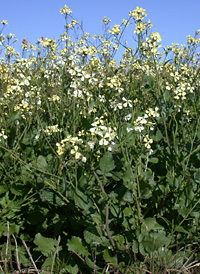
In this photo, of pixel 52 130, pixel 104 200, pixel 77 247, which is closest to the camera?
pixel 104 200

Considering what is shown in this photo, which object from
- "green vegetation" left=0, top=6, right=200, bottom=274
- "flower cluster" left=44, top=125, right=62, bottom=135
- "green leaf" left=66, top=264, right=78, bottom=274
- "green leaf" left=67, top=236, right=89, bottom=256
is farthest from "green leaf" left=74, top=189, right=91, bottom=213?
"flower cluster" left=44, top=125, right=62, bottom=135

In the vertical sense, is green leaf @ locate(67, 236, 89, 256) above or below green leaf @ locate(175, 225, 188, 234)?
below

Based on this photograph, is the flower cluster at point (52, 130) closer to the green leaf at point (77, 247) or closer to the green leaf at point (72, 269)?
the green leaf at point (77, 247)

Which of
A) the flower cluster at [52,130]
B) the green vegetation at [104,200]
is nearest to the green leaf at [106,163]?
the green vegetation at [104,200]

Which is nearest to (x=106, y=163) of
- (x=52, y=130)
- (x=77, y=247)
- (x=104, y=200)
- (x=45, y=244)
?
(x=104, y=200)

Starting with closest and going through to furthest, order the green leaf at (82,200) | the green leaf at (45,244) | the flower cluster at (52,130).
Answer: the green leaf at (82,200) < the green leaf at (45,244) < the flower cluster at (52,130)

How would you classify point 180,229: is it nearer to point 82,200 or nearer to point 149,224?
point 149,224

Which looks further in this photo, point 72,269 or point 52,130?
point 52,130

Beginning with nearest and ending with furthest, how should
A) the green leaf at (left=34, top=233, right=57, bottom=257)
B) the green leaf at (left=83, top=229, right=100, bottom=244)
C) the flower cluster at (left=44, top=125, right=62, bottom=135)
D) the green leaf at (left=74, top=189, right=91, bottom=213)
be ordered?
1. the green leaf at (left=74, top=189, right=91, bottom=213)
2. the green leaf at (left=83, top=229, right=100, bottom=244)
3. the green leaf at (left=34, top=233, right=57, bottom=257)
4. the flower cluster at (left=44, top=125, right=62, bottom=135)

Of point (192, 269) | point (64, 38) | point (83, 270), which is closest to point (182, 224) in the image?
point (192, 269)

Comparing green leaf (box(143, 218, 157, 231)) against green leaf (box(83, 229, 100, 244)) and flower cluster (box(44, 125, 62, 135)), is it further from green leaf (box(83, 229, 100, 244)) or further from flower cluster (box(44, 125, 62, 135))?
flower cluster (box(44, 125, 62, 135))

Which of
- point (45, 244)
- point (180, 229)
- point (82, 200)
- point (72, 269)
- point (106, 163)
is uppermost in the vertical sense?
point (106, 163)

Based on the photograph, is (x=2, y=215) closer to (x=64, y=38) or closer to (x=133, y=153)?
(x=133, y=153)

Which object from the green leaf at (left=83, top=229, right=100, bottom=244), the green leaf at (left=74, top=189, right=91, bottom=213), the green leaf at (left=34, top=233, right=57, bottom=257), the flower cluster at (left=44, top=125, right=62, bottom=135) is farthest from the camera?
the flower cluster at (left=44, top=125, right=62, bottom=135)
